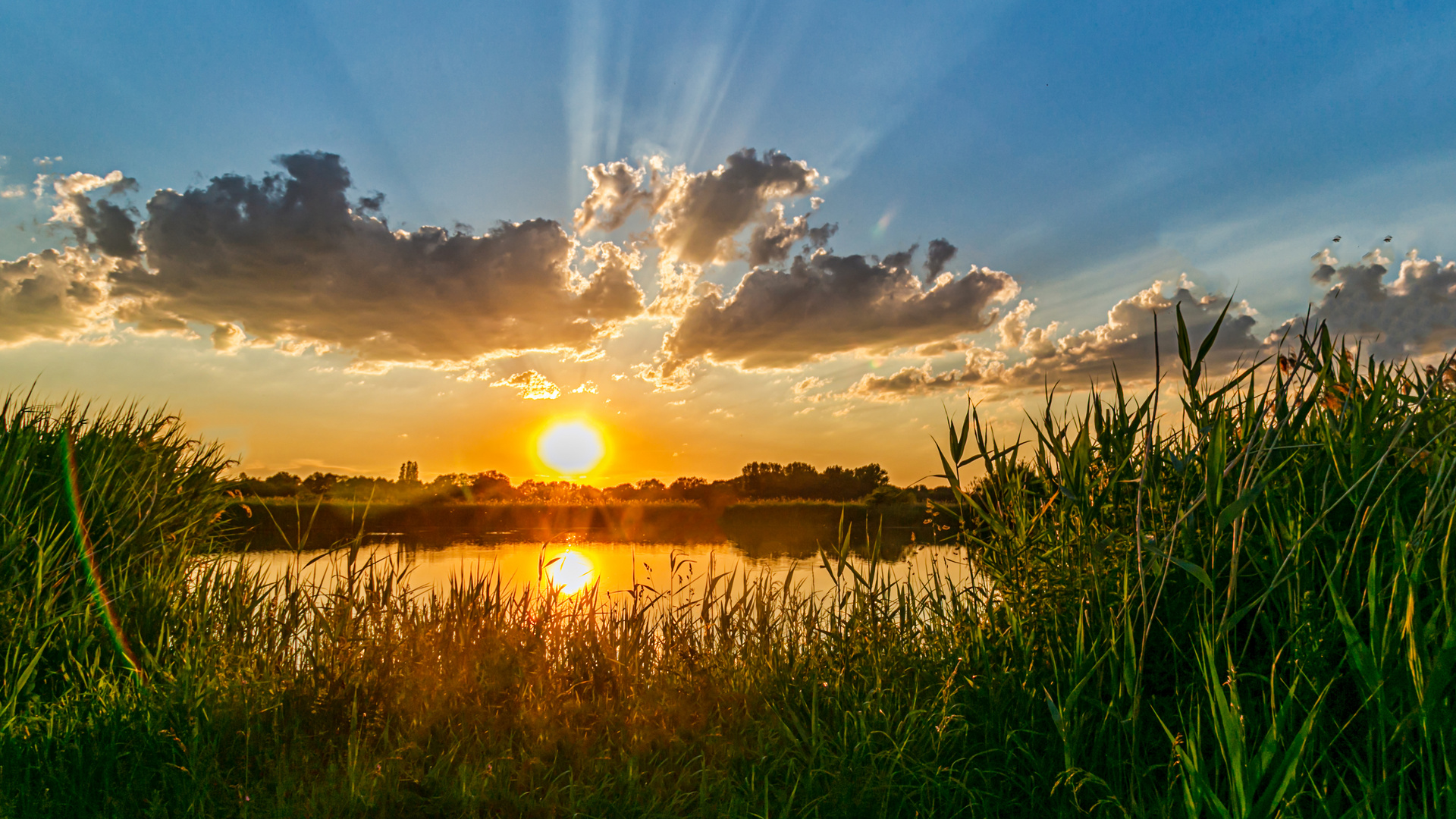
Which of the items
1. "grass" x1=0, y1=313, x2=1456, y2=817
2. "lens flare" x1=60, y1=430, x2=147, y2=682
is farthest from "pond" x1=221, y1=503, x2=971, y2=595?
"lens flare" x1=60, y1=430, x2=147, y2=682

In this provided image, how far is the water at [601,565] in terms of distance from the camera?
14.7 feet

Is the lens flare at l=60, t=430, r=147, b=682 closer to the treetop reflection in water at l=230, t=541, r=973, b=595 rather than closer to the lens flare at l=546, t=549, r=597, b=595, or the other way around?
the treetop reflection in water at l=230, t=541, r=973, b=595

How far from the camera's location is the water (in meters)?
4.48

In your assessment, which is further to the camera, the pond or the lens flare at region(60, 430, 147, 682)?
the pond

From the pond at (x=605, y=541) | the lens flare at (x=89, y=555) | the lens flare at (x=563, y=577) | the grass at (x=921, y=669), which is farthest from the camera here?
the pond at (x=605, y=541)

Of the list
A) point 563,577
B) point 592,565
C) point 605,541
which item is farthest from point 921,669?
point 605,541

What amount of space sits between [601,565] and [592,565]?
7876 mm

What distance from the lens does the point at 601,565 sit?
14789mm

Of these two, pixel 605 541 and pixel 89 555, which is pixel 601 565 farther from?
pixel 89 555

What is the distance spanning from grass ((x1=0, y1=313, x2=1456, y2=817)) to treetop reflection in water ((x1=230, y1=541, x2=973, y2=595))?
0.19 meters

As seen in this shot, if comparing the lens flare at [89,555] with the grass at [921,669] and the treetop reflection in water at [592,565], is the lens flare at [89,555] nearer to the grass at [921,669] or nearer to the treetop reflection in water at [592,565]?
the grass at [921,669]

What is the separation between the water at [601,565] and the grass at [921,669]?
206mm

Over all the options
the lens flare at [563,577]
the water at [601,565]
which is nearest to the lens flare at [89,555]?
the water at [601,565]

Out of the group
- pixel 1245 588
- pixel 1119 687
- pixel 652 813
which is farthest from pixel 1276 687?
pixel 652 813
